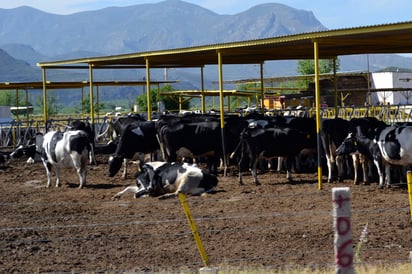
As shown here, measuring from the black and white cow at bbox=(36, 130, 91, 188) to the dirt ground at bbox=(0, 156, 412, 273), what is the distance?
4.18 feet

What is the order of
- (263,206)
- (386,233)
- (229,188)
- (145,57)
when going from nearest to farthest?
(386,233)
(263,206)
(229,188)
(145,57)

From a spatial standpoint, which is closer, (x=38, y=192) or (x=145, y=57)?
(x=38, y=192)

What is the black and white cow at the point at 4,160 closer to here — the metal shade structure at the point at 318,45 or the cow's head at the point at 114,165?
the metal shade structure at the point at 318,45

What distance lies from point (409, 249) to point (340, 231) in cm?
535

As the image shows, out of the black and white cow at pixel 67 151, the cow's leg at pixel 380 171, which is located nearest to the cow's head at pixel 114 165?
the black and white cow at pixel 67 151

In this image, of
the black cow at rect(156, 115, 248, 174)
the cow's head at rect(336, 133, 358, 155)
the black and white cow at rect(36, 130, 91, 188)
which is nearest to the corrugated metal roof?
the black cow at rect(156, 115, 248, 174)

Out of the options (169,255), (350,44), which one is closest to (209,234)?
(169,255)

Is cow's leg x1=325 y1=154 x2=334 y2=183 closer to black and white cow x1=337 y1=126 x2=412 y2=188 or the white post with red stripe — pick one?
black and white cow x1=337 y1=126 x2=412 y2=188

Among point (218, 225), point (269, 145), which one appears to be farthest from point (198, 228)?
point (269, 145)

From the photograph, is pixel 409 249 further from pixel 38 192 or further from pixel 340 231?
pixel 38 192

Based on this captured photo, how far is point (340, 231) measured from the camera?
736 cm

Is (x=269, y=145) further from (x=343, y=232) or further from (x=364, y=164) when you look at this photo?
(x=343, y=232)

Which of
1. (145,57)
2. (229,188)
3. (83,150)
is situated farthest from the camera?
(145,57)

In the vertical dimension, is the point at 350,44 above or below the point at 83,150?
above
